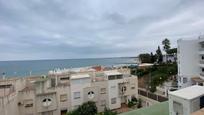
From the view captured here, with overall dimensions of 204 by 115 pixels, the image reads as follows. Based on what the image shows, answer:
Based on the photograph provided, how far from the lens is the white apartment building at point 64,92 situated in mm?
24484

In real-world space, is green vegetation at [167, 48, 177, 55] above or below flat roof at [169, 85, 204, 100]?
above

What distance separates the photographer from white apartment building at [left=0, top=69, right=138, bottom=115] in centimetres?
2448

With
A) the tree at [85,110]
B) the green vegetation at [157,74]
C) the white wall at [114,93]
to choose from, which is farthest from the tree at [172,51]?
the tree at [85,110]

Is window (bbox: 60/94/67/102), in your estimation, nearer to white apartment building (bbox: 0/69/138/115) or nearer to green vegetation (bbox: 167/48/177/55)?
white apartment building (bbox: 0/69/138/115)

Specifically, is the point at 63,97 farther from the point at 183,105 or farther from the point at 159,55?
the point at 159,55

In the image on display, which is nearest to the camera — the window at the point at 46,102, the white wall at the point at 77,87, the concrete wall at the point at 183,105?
the concrete wall at the point at 183,105

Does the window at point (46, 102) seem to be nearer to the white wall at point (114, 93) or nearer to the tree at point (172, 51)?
the white wall at point (114, 93)

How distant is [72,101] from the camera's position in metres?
27.9

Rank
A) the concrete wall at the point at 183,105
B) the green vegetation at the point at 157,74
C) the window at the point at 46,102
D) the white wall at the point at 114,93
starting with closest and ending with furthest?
1. the concrete wall at the point at 183,105
2. the window at the point at 46,102
3. the white wall at the point at 114,93
4. the green vegetation at the point at 157,74

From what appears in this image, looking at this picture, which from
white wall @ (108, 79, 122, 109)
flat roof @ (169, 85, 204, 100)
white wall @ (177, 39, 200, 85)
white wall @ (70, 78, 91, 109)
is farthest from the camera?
white wall @ (177, 39, 200, 85)

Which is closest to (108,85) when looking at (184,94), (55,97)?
(55,97)

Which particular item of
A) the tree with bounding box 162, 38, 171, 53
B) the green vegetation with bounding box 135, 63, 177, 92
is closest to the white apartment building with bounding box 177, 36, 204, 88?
the green vegetation with bounding box 135, 63, 177, 92

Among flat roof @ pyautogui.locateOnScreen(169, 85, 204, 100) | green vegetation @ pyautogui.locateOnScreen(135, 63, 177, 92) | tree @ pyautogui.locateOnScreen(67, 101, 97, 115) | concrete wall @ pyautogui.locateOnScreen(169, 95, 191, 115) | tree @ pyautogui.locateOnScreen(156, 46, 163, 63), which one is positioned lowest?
tree @ pyautogui.locateOnScreen(67, 101, 97, 115)

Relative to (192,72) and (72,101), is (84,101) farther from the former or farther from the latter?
(192,72)
